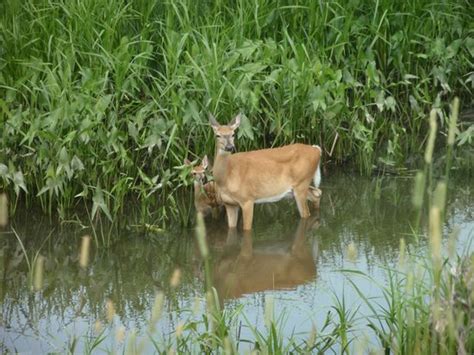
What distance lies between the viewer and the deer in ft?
30.5

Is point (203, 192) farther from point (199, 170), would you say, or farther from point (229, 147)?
point (229, 147)

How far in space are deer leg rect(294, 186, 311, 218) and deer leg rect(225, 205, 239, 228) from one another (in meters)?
0.47

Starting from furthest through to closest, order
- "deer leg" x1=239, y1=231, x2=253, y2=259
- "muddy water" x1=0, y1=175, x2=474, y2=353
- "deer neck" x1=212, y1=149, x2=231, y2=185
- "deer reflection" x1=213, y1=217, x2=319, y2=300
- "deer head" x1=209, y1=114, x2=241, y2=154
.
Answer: "deer neck" x1=212, y1=149, x2=231, y2=185
"deer head" x1=209, y1=114, x2=241, y2=154
"deer leg" x1=239, y1=231, x2=253, y2=259
"deer reflection" x1=213, y1=217, x2=319, y2=300
"muddy water" x1=0, y1=175, x2=474, y2=353

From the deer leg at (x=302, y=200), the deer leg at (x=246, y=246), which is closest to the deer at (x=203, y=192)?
the deer leg at (x=246, y=246)

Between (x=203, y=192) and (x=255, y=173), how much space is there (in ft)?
1.34

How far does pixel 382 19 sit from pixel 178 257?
11.4 ft

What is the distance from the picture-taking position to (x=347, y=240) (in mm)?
9008

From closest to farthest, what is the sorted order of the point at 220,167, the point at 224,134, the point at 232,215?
1. the point at 224,134
2. the point at 220,167
3. the point at 232,215

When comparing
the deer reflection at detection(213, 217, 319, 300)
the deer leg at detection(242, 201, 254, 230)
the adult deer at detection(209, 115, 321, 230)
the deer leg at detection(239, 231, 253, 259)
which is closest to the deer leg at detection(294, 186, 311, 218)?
the adult deer at detection(209, 115, 321, 230)

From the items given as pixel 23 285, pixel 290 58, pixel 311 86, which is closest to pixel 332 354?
pixel 23 285

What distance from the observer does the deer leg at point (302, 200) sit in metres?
9.68

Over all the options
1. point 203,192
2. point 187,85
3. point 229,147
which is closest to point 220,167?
point 203,192

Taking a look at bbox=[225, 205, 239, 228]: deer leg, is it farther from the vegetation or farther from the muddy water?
the vegetation

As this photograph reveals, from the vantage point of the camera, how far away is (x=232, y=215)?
380 inches
